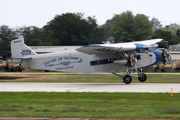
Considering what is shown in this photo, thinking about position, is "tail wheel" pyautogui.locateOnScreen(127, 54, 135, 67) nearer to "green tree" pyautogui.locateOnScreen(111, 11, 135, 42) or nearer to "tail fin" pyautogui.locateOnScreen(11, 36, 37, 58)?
"tail fin" pyautogui.locateOnScreen(11, 36, 37, 58)

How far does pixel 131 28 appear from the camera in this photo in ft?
349

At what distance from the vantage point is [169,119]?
11320 mm

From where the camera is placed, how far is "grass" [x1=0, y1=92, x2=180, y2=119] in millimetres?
12336

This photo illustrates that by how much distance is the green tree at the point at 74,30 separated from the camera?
9606 cm

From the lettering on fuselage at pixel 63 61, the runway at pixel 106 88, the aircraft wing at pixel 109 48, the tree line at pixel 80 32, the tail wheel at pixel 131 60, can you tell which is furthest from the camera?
the tree line at pixel 80 32

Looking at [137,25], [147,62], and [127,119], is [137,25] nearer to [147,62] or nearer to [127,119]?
[147,62]

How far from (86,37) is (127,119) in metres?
85.5

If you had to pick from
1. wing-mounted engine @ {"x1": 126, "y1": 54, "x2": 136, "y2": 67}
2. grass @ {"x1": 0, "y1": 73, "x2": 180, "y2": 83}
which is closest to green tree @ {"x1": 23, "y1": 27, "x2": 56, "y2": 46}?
grass @ {"x1": 0, "y1": 73, "x2": 180, "y2": 83}

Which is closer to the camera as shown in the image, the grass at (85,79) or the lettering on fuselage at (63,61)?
the lettering on fuselage at (63,61)

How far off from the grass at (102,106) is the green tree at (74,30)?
3041 inches

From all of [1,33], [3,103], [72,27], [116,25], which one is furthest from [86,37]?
[3,103]

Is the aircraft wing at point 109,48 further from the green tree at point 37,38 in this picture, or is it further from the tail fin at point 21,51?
the green tree at point 37,38

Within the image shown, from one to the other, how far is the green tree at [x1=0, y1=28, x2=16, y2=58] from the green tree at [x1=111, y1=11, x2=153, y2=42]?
41.0 meters

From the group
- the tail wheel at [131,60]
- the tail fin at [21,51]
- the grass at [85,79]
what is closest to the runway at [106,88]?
the tail wheel at [131,60]
